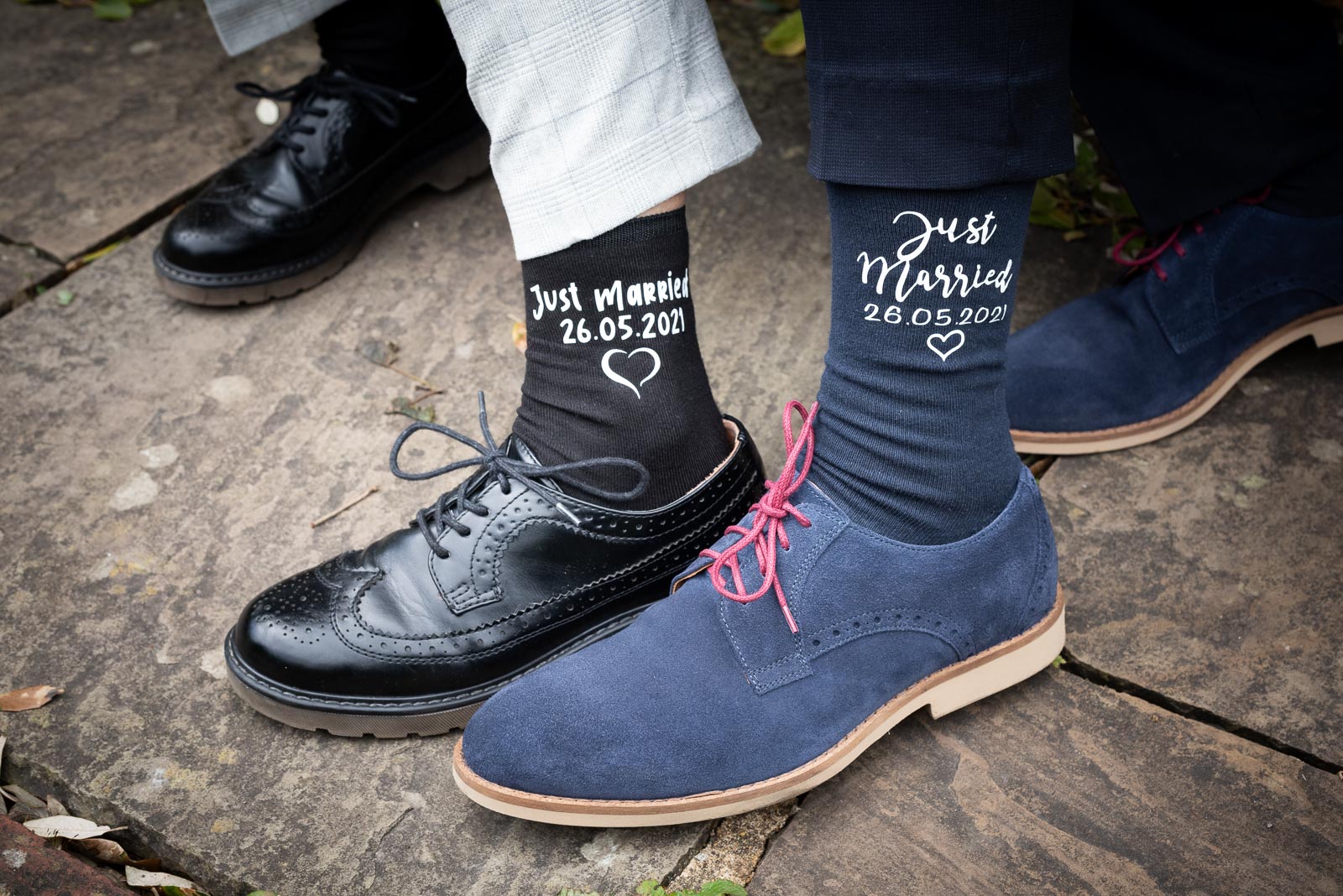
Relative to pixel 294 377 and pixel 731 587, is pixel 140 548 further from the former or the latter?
pixel 731 587

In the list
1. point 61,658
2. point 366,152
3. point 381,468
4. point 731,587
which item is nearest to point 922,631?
point 731,587

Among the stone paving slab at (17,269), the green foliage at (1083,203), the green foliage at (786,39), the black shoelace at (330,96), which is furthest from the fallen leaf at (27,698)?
the green foliage at (786,39)

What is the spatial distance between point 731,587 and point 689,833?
26 cm

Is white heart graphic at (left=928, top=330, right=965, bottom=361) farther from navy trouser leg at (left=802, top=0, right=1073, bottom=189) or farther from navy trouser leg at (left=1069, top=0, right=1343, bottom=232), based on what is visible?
navy trouser leg at (left=1069, top=0, right=1343, bottom=232)

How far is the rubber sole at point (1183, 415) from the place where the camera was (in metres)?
1.42

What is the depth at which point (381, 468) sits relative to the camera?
1.51 m

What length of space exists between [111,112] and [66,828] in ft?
5.40

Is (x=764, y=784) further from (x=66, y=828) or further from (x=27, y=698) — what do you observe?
(x=27, y=698)

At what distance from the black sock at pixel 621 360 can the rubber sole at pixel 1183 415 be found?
51 centimetres

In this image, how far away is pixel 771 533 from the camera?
109 cm

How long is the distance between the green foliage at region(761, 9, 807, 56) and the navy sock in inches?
53.1

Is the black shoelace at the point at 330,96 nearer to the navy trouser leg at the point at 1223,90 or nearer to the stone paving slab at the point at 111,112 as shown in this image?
the stone paving slab at the point at 111,112

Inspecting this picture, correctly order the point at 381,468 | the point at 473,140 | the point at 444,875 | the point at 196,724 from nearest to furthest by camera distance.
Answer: the point at 444,875 → the point at 196,724 → the point at 381,468 → the point at 473,140

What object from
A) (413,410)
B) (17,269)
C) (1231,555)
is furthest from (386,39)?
(1231,555)
